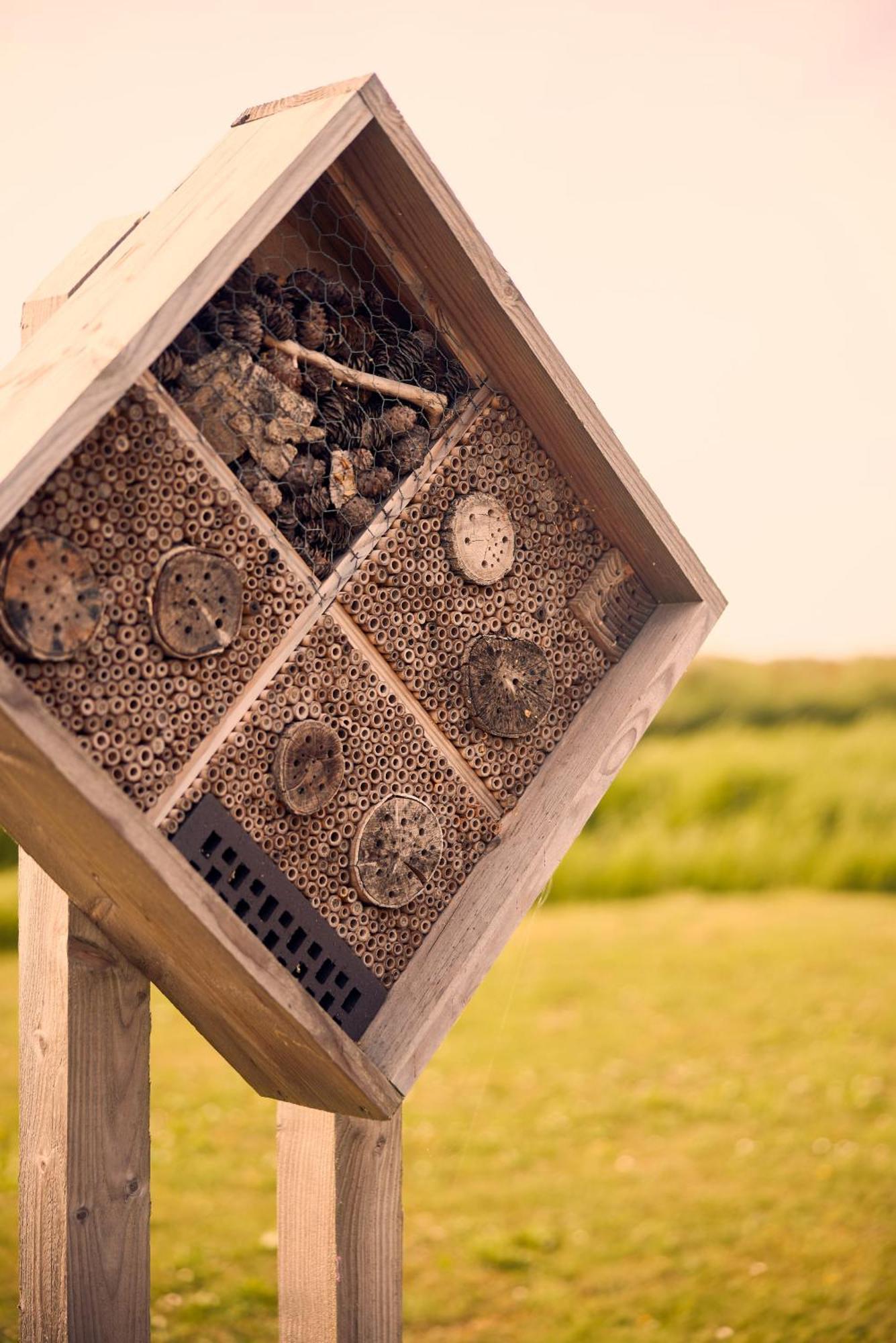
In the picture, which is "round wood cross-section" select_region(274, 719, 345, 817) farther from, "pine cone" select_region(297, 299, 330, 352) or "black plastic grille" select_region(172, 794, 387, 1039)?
"pine cone" select_region(297, 299, 330, 352)

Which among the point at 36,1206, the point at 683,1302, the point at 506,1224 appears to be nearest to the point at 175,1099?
the point at 506,1224

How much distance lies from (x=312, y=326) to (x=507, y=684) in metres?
0.46

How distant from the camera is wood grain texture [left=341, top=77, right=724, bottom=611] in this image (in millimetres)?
1288

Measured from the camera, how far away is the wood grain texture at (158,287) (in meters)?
1.08

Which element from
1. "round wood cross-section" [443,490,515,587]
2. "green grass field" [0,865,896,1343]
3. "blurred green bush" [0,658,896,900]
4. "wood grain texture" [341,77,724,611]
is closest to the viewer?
"wood grain texture" [341,77,724,611]

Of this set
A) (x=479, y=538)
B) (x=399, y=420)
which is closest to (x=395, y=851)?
(x=479, y=538)

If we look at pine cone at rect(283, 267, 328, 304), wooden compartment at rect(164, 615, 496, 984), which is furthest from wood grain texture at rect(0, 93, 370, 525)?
wooden compartment at rect(164, 615, 496, 984)

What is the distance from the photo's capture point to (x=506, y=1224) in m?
A: 4.48

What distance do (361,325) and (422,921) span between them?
0.67 m

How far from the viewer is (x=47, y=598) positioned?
3.60 ft

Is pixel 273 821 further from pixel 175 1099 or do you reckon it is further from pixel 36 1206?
pixel 175 1099

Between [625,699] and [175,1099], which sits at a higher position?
[625,699]

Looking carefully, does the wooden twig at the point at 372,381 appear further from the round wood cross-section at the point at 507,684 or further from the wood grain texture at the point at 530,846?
the wood grain texture at the point at 530,846

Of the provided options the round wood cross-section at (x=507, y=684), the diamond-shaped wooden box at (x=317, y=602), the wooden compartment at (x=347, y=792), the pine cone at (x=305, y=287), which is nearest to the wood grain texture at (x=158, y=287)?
the diamond-shaped wooden box at (x=317, y=602)
